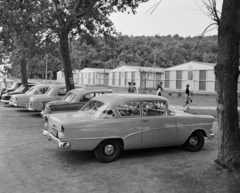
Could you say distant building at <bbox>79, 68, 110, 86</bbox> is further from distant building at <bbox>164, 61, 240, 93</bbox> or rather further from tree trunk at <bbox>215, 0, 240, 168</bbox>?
tree trunk at <bbox>215, 0, 240, 168</bbox>

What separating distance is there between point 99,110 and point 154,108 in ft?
4.31

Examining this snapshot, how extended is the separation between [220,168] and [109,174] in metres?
2.15

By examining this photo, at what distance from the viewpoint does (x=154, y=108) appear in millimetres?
6477

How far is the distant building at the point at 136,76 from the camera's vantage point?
37750mm

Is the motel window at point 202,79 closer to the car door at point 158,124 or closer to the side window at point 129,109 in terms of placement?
the car door at point 158,124

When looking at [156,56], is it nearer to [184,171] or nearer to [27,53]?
[27,53]

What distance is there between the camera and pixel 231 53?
5.10m

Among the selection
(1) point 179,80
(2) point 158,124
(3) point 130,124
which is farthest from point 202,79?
(3) point 130,124

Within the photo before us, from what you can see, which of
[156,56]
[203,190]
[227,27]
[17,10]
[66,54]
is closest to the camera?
[203,190]

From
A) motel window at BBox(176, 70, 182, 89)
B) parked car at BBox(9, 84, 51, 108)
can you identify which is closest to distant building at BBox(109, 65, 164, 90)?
motel window at BBox(176, 70, 182, 89)

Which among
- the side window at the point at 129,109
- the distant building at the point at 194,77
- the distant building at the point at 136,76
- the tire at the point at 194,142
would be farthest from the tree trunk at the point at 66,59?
the distant building at the point at 136,76

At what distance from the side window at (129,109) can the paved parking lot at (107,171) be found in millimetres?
993

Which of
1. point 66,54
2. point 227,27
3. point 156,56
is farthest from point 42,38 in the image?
point 156,56

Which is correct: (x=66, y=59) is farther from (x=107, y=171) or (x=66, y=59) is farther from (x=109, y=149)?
(x=107, y=171)
